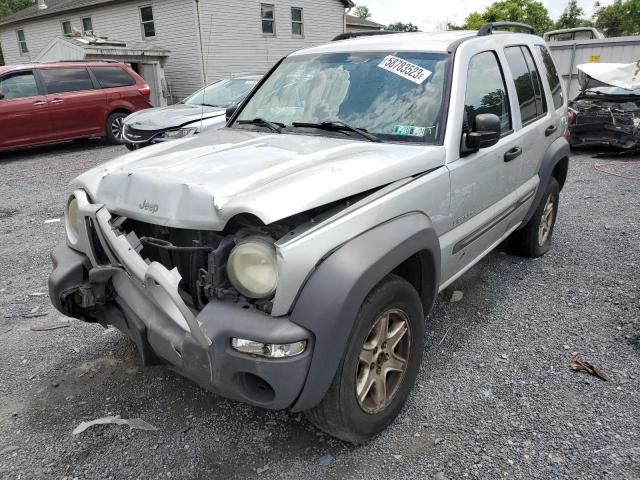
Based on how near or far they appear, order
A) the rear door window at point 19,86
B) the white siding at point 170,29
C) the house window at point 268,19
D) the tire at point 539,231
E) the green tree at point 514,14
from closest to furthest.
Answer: the tire at point 539,231
the rear door window at point 19,86
the white siding at point 170,29
the house window at point 268,19
the green tree at point 514,14

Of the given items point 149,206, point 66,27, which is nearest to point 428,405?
point 149,206

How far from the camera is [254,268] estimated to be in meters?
2.07

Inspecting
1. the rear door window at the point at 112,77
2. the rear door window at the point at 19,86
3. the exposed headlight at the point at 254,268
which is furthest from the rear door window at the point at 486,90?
the rear door window at the point at 112,77

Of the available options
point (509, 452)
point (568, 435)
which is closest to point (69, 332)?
point (509, 452)

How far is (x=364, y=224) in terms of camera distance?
2246 millimetres

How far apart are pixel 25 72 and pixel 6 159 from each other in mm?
1816

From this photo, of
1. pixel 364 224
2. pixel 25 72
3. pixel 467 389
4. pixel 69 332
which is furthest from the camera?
pixel 25 72

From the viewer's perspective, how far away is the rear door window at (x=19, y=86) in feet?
33.0

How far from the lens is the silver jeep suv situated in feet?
6.62

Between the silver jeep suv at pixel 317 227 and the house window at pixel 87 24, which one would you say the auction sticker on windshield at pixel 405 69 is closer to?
the silver jeep suv at pixel 317 227

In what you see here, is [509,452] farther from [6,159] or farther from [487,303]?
[6,159]

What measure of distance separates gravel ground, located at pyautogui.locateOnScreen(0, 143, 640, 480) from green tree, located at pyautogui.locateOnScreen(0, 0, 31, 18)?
4758 centimetres

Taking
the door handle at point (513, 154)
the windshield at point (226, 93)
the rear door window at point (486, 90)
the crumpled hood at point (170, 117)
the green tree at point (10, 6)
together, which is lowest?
the crumpled hood at point (170, 117)

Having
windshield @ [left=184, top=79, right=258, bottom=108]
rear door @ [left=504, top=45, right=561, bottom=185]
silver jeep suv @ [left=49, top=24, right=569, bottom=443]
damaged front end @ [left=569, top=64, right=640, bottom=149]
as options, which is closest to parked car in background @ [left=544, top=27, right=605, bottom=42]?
damaged front end @ [left=569, top=64, right=640, bottom=149]
